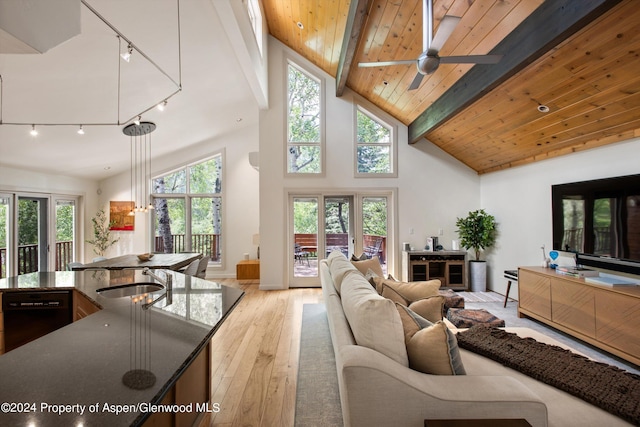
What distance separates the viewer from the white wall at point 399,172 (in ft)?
17.8

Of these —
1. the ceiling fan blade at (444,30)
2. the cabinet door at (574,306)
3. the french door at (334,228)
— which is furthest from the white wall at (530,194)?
the ceiling fan blade at (444,30)

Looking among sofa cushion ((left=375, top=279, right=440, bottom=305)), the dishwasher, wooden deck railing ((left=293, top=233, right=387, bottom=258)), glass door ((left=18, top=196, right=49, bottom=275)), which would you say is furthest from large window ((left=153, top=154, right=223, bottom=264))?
sofa cushion ((left=375, top=279, right=440, bottom=305))

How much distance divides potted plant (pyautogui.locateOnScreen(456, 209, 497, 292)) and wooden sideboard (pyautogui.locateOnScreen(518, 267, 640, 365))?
133cm

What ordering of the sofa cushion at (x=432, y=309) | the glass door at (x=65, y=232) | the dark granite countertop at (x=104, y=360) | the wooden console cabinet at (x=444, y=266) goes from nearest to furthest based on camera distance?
the dark granite countertop at (x=104, y=360)
the sofa cushion at (x=432, y=309)
the wooden console cabinet at (x=444, y=266)
the glass door at (x=65, y=232)

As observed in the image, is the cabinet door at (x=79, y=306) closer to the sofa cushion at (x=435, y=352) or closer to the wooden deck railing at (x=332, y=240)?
the sofa cushion at (x=435, y=352)

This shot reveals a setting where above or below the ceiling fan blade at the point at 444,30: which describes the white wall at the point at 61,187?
below

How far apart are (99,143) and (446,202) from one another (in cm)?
641

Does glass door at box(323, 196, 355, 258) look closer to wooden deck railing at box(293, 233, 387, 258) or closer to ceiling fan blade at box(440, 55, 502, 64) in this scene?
wooden deck railing at box(293, 233, 387, 258)

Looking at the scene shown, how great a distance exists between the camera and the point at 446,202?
5535mm

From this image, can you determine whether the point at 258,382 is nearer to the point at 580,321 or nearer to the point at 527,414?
the point at 527,414

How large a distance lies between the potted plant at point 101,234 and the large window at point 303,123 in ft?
15.0

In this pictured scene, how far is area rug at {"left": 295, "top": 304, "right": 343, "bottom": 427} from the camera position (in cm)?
192

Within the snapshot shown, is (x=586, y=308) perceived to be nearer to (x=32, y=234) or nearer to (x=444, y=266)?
(x=444, y=266)

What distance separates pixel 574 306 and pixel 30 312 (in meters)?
5.05
